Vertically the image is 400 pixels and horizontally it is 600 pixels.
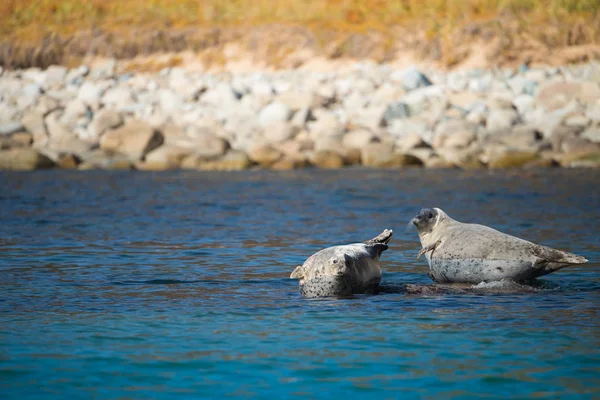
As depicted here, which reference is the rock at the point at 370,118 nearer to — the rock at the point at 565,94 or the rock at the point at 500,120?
the rock at the point at 500,120

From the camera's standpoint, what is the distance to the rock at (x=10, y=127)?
26.5m

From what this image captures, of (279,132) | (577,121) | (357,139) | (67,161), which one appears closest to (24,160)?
(67,161)

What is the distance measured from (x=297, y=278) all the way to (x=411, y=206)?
7.78 meters

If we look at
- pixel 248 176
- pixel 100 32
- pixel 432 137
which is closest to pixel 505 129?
pixel 432 137

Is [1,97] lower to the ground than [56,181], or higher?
higher

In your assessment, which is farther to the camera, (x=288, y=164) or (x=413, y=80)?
A: (x=413, y=80)

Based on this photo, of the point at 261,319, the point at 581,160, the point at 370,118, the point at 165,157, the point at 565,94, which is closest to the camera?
the point at 261,319

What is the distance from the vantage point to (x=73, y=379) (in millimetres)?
6129

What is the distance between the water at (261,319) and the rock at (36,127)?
1125 centimetres

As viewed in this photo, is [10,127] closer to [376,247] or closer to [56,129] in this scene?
[56,129]

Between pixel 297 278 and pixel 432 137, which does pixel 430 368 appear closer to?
pixel 297 278

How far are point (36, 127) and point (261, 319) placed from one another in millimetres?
20525

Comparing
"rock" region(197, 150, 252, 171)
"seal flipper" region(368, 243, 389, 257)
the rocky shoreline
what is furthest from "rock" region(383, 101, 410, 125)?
"seal flipper" region(368, 243, 389, 257)

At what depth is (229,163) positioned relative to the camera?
24.3 metres
